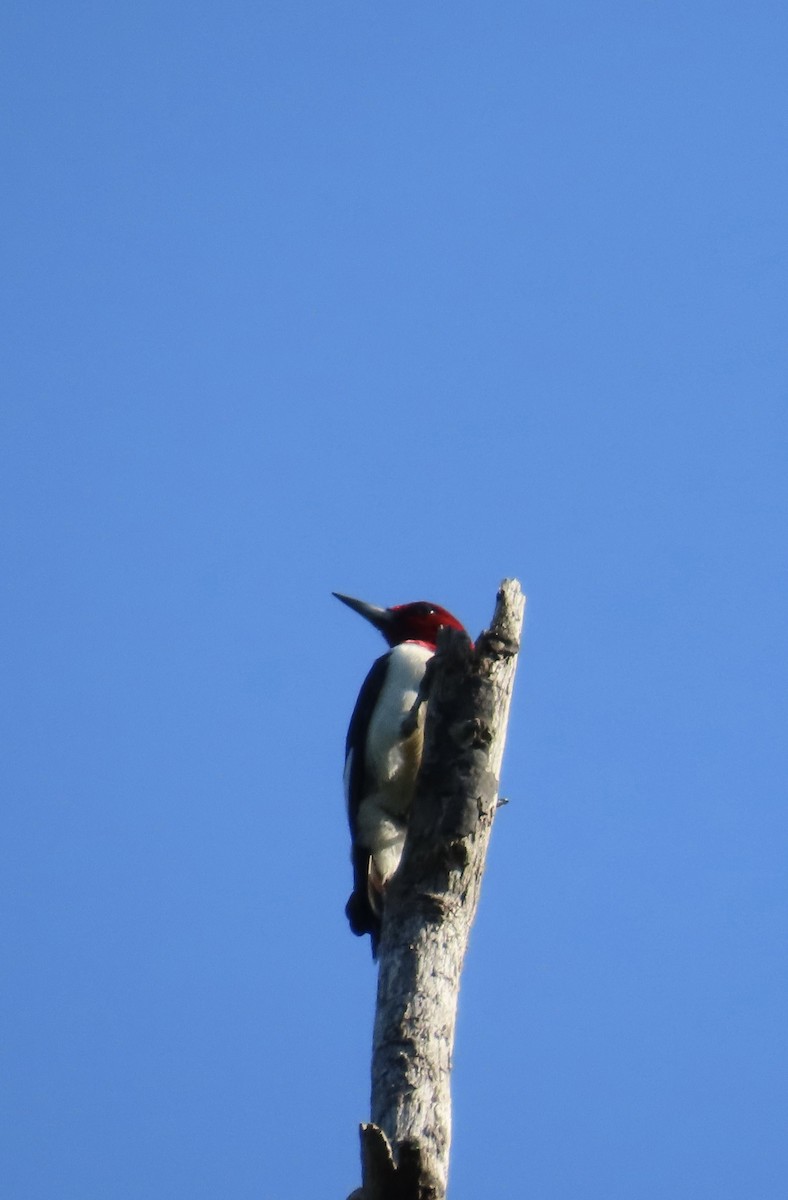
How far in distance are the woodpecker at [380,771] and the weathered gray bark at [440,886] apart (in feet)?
3.33

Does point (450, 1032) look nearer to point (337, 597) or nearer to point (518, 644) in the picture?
point (518, 644)

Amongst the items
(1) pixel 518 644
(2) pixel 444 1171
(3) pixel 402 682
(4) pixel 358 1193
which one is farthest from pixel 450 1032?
(3) pixel 402 682

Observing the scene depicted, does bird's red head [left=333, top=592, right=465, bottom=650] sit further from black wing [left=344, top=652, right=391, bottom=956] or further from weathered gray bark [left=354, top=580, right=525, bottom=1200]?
weathered gray bark [left=354, top=580, right=525, bottom=1200]

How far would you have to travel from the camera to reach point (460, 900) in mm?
4641

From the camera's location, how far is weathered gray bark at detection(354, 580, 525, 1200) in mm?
4113

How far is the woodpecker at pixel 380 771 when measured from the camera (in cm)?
593

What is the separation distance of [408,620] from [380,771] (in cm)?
123

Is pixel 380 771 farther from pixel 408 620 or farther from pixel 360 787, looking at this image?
pixel 408 620

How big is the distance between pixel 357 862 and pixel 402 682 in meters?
0.80

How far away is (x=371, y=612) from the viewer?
734 cm

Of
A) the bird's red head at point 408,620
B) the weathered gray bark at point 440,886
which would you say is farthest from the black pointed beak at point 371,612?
the weathered gray bark at point 440,886

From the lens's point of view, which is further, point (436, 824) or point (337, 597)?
point (337, 597)

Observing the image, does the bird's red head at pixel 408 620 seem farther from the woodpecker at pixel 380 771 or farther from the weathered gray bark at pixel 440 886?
the weathered gray bark at pixel 440 886

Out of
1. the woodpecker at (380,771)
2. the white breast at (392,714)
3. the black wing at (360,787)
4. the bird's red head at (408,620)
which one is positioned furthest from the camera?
the bird's red head at (408,620)
